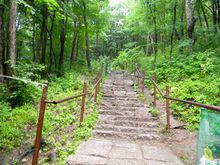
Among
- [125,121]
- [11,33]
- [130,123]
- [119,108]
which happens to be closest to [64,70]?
[11,33]

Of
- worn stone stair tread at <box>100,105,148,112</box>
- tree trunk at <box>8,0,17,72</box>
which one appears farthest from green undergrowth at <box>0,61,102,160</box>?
tree trunk at <box>8,0,17,72</box>

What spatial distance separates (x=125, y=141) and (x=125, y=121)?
0.96 meters

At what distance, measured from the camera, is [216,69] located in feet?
23.3

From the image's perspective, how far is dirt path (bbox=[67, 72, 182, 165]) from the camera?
10.2 ft

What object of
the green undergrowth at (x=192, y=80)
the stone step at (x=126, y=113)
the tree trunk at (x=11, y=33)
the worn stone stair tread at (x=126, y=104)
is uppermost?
the tree trunk at (x=11, y=33)

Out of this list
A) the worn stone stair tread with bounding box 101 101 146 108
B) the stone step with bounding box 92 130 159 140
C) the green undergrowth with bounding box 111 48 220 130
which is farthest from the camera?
the worn stone stair tread with bounding box 101 101 146 108

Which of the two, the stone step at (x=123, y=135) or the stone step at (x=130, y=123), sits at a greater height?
the stone step at (x=130, y=123)

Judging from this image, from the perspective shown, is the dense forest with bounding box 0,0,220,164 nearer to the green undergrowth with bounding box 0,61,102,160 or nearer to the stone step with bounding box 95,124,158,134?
the green undergrowth with bounding box 0,61,102,160

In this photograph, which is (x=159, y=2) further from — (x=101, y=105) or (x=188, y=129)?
(x=188, y=129)

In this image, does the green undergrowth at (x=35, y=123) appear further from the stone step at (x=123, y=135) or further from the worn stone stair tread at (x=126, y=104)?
the worn stone stair tread at (x=126, y=104)

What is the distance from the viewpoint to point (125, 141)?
3.99 meters

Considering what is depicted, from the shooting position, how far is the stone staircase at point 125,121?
4.26 meters

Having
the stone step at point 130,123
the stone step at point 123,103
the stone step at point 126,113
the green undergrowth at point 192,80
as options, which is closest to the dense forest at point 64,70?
the green undergrowth at point 192,80

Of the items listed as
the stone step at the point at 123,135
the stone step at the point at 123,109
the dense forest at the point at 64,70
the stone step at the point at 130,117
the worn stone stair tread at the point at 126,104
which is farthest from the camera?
the worn stone stair tread at the point at 126,104
